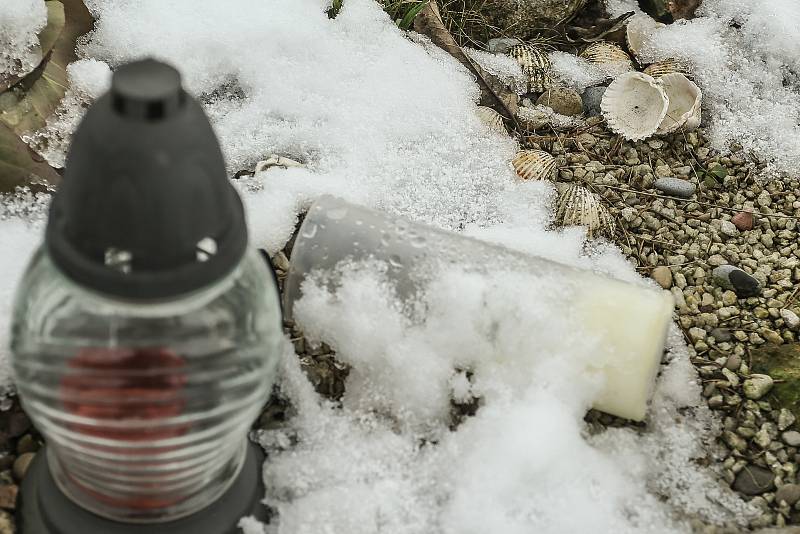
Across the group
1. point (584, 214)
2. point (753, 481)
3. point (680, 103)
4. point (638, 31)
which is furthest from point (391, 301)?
point (638, 31)

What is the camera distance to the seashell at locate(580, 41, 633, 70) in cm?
253

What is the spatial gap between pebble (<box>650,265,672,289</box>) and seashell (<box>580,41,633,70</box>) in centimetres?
78

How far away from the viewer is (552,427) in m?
1.55

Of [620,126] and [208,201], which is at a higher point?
[208,201]

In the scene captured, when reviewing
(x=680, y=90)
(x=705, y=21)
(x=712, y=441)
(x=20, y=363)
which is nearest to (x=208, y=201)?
(x=20, y=363)

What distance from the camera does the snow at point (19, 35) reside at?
6.02 ft

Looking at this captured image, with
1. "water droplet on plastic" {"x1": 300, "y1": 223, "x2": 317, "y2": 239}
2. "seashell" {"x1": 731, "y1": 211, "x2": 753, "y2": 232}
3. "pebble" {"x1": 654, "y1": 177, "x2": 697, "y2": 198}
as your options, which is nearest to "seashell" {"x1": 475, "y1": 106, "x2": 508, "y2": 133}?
"pebble" {"x1": 654, "y1": 177, "x2": 697, "y2": 198}

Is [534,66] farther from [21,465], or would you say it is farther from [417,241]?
[21,465]

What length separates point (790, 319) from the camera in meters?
1.95

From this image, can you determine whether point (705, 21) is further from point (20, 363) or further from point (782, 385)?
point (20, 363)

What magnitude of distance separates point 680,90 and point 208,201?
186 centimetres

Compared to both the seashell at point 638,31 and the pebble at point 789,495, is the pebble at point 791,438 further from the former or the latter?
the seashell at point 638,31

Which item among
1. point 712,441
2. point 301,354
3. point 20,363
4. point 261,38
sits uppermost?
point 20,363

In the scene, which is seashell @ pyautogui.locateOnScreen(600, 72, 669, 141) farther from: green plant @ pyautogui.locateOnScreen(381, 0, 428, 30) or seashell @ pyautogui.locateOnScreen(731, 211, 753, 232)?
green plant @ pyautogui.locateOnScreen(381, 0, 428, 30)
